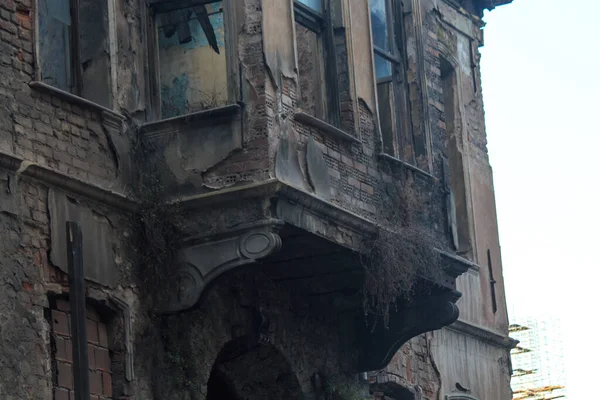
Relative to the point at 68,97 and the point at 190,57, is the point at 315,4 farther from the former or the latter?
the point at 68,97

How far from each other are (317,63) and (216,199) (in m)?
2.22

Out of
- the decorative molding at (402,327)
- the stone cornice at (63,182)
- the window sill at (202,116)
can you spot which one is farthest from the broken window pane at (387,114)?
the stone cornice at (63,182)

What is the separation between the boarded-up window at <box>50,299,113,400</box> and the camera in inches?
458

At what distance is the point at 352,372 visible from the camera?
1545 cm

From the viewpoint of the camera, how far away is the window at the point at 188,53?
1339 centimetres

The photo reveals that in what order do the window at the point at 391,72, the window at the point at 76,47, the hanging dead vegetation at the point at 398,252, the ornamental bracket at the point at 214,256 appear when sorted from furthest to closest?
the window at the point at 391,72, the hanging dead vegetation at the point at 398,252, the window at the point at 76,47, the ornamental bracket at the point at 214,256

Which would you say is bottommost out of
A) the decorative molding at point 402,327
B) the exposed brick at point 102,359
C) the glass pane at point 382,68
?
the exposed brick at point 102,359

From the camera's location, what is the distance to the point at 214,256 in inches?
497

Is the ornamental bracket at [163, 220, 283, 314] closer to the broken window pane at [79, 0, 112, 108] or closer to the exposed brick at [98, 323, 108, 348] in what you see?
the exposed brick at [98, 323, 108, 348]

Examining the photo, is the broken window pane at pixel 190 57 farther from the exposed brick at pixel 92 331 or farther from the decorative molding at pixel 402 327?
the decorative molding at pixel 402 327

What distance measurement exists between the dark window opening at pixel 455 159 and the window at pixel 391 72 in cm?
317

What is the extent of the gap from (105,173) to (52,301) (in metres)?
1.29

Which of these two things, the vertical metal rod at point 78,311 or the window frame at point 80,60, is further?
the window frame at point 80,60

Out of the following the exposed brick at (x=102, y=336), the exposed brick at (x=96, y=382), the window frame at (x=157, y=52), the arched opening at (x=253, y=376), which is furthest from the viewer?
the arched opening at (x=253, y=376)
